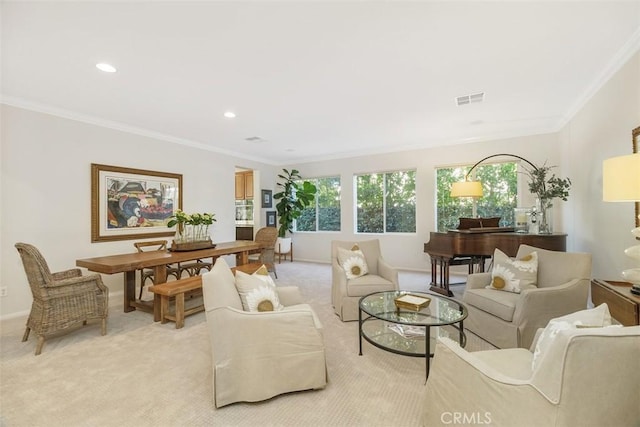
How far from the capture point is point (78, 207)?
3887 millimetres

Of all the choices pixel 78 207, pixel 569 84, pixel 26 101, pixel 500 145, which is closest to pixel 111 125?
pixel 26 101

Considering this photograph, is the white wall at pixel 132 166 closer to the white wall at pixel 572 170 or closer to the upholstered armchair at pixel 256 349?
the white wall at pixel 572 170

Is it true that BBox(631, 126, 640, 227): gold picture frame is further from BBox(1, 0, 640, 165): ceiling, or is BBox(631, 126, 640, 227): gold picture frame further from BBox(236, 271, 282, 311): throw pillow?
BBox(236, 271, 282, 311): throw pillow

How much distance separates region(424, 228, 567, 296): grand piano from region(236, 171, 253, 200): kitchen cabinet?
4.55m

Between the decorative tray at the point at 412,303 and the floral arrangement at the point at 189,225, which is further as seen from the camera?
the floral arrangement at the point at 189,225

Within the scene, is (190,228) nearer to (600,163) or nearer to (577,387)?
Answer: (577,387)

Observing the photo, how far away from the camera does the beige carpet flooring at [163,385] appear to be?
5.62 ft

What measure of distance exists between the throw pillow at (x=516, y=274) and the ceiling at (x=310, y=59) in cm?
191

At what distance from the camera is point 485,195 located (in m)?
5.26

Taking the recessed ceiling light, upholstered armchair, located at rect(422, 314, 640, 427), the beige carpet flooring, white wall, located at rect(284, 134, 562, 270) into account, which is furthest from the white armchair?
white wall, located at rect(284, 134, 562, 270)

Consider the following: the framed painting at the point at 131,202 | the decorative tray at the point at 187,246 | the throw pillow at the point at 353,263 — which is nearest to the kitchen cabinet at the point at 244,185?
the framed painting at the point at 131,202

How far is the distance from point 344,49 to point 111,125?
3765 millimetres

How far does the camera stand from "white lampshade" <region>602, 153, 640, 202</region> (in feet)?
5.25

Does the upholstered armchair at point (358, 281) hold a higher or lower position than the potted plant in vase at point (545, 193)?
lower
